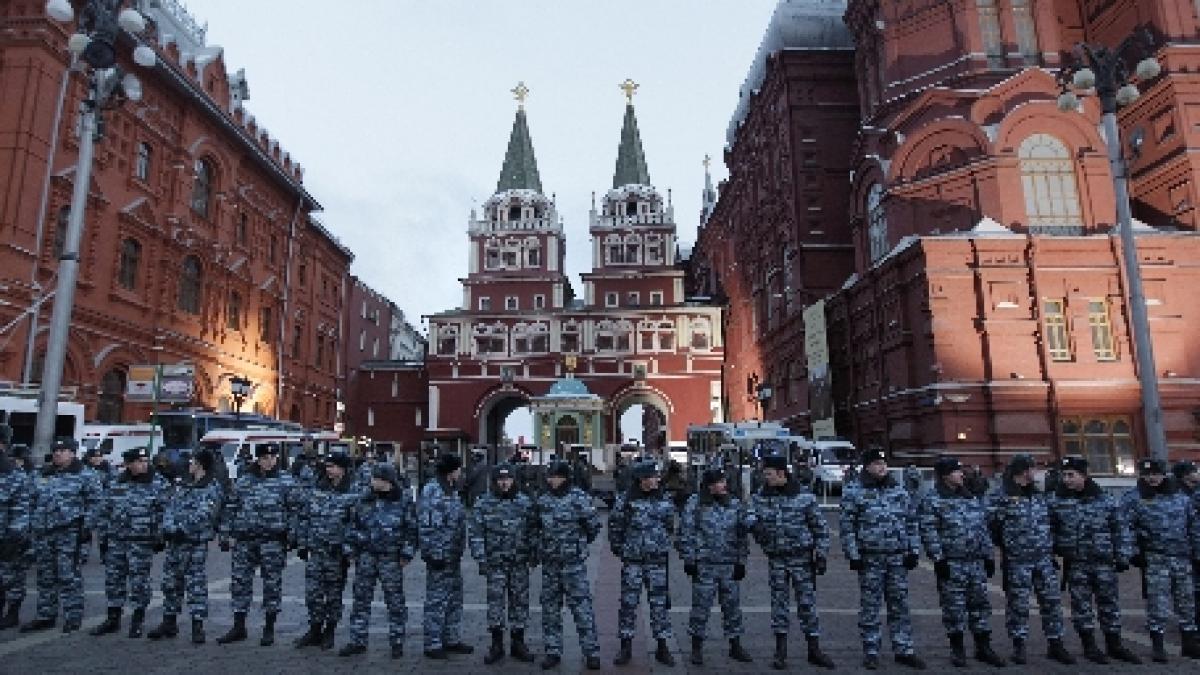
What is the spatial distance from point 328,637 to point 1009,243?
77.0 feet

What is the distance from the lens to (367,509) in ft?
24.7

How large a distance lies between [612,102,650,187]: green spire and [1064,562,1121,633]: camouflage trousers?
170 feet

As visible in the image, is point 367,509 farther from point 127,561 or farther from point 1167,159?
point 1167,159

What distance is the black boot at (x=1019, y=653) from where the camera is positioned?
23.0 feet

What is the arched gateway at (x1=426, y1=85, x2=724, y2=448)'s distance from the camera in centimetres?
4938

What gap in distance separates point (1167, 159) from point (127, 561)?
31568 millimetres

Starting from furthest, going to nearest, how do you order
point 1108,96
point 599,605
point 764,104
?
1. point 764,104
2. point 1108,96
3. point 599,605

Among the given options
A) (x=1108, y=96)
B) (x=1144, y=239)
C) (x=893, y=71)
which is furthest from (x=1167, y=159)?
(x=1108, y=96)

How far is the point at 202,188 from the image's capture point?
31375 millimetres

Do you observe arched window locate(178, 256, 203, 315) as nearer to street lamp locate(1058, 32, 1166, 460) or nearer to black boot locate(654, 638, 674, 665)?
black boot locate(654, 638, 674, 665)

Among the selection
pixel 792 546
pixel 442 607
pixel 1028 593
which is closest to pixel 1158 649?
pixel 1028 593

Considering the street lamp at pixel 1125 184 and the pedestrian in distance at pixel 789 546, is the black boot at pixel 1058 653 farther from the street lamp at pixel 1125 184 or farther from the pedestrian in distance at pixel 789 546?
the street lamp at pixel 1125 184

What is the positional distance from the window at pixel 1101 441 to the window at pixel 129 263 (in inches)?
1259

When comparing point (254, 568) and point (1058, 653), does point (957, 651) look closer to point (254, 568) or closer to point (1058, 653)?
point (1058, 653)
